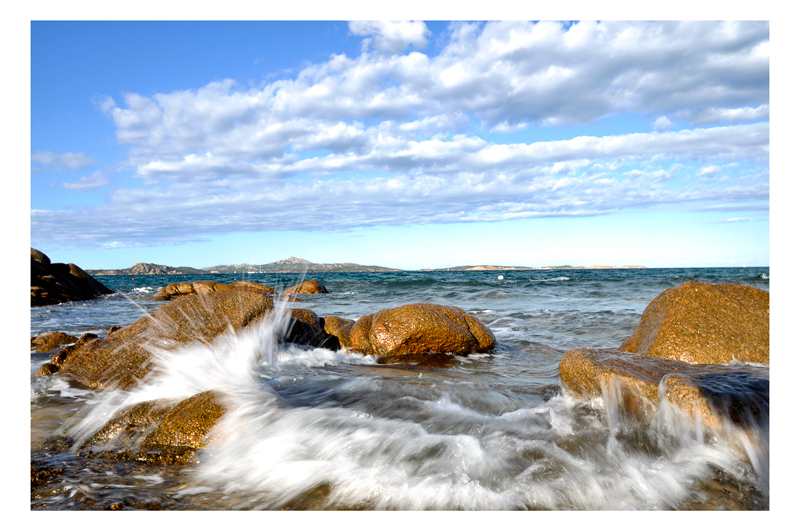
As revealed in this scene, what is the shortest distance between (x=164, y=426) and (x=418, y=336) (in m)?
4.15

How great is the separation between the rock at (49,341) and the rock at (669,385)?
8.05 meters

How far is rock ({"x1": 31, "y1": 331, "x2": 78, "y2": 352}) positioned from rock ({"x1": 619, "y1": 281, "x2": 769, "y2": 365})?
914 centimetres

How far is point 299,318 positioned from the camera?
7297mm

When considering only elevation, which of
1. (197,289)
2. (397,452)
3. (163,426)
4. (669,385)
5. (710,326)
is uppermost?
(710,326)

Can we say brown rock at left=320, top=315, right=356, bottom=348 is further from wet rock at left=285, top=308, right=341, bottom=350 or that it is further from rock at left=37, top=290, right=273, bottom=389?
rock at left=37, top=290, right=273, bottom=389

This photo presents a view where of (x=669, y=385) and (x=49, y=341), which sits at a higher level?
(x=669, y=385)

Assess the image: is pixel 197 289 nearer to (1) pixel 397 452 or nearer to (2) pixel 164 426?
(2) pixel 164 426

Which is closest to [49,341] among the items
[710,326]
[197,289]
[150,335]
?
[150,335]

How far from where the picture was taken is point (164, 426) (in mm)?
3270

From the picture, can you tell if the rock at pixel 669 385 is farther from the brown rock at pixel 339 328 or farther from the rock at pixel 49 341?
the rock at pixel 49 341

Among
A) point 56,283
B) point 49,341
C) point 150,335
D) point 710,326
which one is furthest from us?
point 56,283
